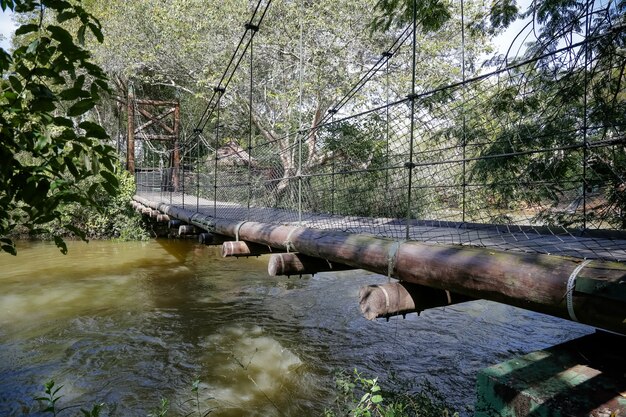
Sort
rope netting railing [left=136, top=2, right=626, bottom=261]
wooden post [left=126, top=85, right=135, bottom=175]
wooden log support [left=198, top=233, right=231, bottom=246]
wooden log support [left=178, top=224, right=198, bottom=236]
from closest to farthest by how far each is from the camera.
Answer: rope netting railing [left=136, top=2, right=626, bottom=261]
wooden log support [left=198, top=233, right=231, bottom=246]
wooden log support [left=178, top=224, right=198, bottom=236]
wooden post [left=126, top=85, right=135, bottom=175]

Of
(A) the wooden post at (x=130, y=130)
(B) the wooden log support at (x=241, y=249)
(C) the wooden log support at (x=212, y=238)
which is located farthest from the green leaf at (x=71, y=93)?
(A) the wooden post at (x=130, y=130)

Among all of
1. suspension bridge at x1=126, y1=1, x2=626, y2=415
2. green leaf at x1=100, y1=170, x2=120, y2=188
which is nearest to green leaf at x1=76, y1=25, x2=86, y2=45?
green leaf at x1=100, y1=170, x2=120, y2=188

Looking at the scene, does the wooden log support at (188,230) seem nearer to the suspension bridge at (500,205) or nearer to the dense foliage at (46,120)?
the suspension bridge at (500,205)

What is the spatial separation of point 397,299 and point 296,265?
750mm

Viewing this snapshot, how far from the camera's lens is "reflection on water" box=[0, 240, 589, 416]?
8.44 feet

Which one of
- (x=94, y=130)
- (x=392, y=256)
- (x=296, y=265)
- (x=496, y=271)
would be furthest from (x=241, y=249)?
(x=94, y=130)

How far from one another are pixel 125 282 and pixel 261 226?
374 cm

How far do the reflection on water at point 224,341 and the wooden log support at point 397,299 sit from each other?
1.28 m

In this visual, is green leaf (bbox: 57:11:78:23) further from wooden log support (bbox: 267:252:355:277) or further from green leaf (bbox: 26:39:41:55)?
wooden log support (bbox: 267:252:355:277)

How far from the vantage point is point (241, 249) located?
2.55 meters

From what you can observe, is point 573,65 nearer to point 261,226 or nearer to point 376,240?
point 376,240

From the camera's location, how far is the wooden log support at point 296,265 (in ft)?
6.37

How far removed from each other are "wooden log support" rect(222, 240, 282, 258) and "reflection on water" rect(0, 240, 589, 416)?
0.85 metres

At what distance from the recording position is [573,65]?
2.41 m
